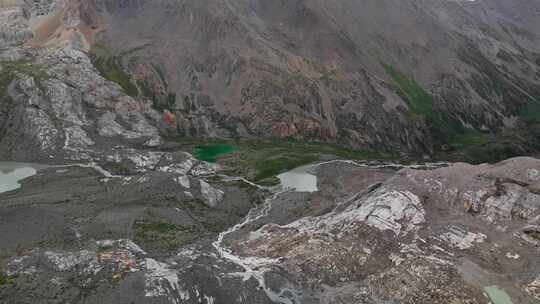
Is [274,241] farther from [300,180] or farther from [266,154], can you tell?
[266,154]

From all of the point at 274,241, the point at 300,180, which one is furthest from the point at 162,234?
the point at 300,180

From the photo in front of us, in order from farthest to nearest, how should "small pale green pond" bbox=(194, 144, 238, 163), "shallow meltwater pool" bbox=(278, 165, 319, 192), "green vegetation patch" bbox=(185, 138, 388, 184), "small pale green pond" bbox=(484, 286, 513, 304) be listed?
"small pale green pond" bbox=(194, 144, 238, 163) < "green vegetation patch" bbox=(185, 138, 388, 184) < "shallow meltwater pool" bbox=(278, 165, 319, 192) < "small pale green pond" bbox=(484, 286, 513, 304)

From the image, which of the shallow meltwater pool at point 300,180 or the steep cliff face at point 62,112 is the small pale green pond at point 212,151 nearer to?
the steep cliff face at point 62,112

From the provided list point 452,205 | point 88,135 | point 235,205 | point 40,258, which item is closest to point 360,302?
point 452,205

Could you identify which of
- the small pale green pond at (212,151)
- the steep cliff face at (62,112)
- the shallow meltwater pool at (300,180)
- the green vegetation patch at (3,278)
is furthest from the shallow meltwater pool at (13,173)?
the shallow meltwater pool at (300,180)

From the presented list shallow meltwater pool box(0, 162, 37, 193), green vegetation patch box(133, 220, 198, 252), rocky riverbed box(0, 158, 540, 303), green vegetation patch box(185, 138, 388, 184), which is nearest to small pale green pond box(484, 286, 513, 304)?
rocky riverbed box(0, 158, 540, 303)

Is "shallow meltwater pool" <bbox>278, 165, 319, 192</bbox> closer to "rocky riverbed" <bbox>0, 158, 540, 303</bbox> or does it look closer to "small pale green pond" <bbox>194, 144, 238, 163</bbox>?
"rocky riverbed" <bbox>0, 158, 540, 303</bbox>

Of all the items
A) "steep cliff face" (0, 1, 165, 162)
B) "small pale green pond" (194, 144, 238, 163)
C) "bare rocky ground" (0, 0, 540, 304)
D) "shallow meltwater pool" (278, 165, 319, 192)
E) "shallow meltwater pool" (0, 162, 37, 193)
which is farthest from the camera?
"small pale green pond" (194, 144, 238, 163)

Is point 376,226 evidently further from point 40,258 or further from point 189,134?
point 189,134
